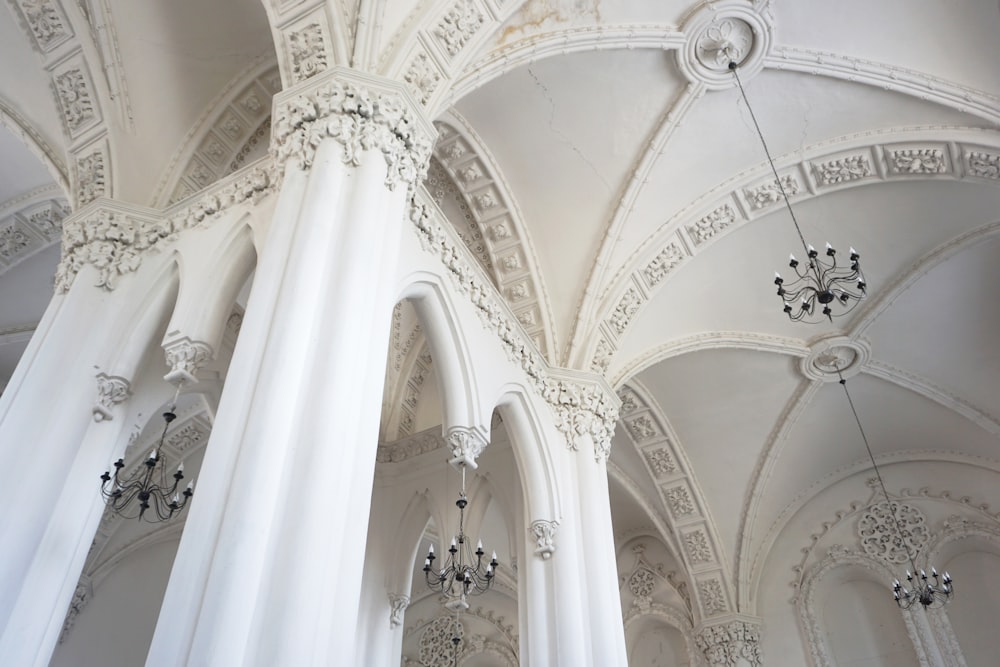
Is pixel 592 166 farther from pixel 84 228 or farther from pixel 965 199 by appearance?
pixel 84 228

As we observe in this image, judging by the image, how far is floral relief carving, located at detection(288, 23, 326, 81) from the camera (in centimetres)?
576

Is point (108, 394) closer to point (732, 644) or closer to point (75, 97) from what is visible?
point (75, 97)

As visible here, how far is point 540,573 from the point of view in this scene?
705 cm

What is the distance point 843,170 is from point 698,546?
6556 mm

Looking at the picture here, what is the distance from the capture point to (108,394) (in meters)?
5.89

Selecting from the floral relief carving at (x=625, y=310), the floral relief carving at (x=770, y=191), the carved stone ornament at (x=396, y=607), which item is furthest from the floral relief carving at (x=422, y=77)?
the carved stone ornament at (x=396, y=607)

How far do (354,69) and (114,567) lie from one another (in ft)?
32.6

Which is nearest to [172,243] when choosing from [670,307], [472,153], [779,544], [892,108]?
[472,153]

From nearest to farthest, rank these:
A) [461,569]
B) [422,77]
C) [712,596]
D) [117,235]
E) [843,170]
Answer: [422,77], [117,235], [461,569], [843,170], [712,596]

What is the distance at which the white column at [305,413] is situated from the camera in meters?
3.51

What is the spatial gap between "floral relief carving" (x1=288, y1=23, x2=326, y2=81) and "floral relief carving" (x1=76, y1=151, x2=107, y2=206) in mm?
2421

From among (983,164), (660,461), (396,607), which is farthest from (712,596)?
(983,164)

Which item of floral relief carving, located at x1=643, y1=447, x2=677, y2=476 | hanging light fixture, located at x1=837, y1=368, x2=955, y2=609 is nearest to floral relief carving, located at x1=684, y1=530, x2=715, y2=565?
floral relief carving, located at x1=643, y1=447, x2=677, y2=476

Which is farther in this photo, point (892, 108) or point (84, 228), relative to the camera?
point (892, 108)
